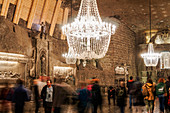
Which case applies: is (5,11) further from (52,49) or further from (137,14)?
(137,14)

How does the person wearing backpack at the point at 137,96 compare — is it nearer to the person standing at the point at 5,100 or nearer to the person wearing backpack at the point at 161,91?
the person wearing backpack at the point at 161,91

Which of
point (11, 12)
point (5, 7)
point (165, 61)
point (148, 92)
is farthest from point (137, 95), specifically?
point (165, 61)

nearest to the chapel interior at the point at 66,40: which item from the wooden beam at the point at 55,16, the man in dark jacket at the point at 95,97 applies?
the wooden beam at the point at 55,16

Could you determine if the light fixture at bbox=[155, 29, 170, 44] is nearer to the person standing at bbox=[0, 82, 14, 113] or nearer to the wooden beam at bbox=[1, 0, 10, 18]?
the wooden beam at bbox=[1, 0, 10, 18]

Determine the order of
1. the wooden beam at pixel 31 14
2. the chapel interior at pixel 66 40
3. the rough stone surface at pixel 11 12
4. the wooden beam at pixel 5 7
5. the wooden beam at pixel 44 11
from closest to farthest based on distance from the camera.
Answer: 1. the wooden beam at pixel 5 7
2. the rough stone surface at pixel 11 12
3. the chapel interior at pixel 66 40
4. the wooden beam at pixel 31 14
5. the wooden beam at pixel 44 11

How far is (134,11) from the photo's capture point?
16.3 m

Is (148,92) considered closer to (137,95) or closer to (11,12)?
(137,95)

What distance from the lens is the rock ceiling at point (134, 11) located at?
1434 cm

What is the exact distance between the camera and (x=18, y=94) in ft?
16.9

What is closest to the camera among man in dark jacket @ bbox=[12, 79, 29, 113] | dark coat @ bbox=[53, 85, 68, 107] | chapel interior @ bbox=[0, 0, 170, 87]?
dark coat @ bbox=[53, 85, 68, 107]

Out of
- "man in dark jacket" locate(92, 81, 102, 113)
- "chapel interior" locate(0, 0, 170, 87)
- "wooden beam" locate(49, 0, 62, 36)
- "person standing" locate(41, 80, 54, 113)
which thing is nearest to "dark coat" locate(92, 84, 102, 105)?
"man in dark jacket" locate(92, 81, 102, 113)

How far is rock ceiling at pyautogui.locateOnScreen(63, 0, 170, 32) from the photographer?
14337 millimetres

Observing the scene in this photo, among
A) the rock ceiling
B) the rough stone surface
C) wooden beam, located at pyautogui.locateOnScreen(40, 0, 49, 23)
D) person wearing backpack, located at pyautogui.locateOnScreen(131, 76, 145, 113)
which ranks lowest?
person wearing backpack, located at pyautogui.locateOnScreen(131, 76, 145, 113)

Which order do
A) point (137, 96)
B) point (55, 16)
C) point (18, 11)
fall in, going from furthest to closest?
point (55, 16) < point (18, 11) < point (137, 96)
